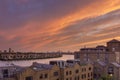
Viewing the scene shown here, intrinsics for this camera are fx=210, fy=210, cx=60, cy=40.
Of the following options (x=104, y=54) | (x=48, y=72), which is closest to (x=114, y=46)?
(x=104, y=54)

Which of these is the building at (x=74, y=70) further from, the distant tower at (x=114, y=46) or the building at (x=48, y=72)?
the distant tower at (x=114, y=46)

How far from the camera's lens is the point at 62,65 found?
70062mm

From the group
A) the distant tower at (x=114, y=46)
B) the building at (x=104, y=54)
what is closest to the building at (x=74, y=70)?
the building at (x=104, y=54)

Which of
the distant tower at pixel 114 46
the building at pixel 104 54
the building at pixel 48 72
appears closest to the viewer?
the building at pixel 48 72

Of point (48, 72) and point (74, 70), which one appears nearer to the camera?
point (48, 72)

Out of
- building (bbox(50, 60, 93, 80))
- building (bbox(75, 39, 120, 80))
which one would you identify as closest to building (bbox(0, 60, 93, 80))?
building (bbox(50, 60, 93, 80))

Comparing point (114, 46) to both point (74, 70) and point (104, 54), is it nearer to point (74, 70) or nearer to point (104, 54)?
point (104, 54)

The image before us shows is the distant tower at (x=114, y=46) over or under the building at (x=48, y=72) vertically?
over

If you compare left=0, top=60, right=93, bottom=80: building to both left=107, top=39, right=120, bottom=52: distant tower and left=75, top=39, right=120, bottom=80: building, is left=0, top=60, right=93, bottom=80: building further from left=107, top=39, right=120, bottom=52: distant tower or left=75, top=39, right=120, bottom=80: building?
left=107, top=39, right=120, bottom=52: distant tower

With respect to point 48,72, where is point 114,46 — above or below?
above

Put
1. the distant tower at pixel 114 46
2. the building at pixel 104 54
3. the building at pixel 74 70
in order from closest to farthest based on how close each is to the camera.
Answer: the building at pixel 74 70, the building at pixel 104 54, the distant tower at pixel 114 46

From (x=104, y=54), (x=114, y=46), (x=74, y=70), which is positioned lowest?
(x=74, y=70)

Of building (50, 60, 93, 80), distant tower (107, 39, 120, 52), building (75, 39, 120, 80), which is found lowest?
building (50, 60, 93, 80)

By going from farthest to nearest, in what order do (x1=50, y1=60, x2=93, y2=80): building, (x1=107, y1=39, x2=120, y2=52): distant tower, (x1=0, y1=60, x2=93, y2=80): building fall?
(x1=107, y1=39, x2=120, y2=52): distant tower < (x1=50, y1=60, x2=93, y2=80): building < (x1=0, y1=60, x2=93, y2=80): building
